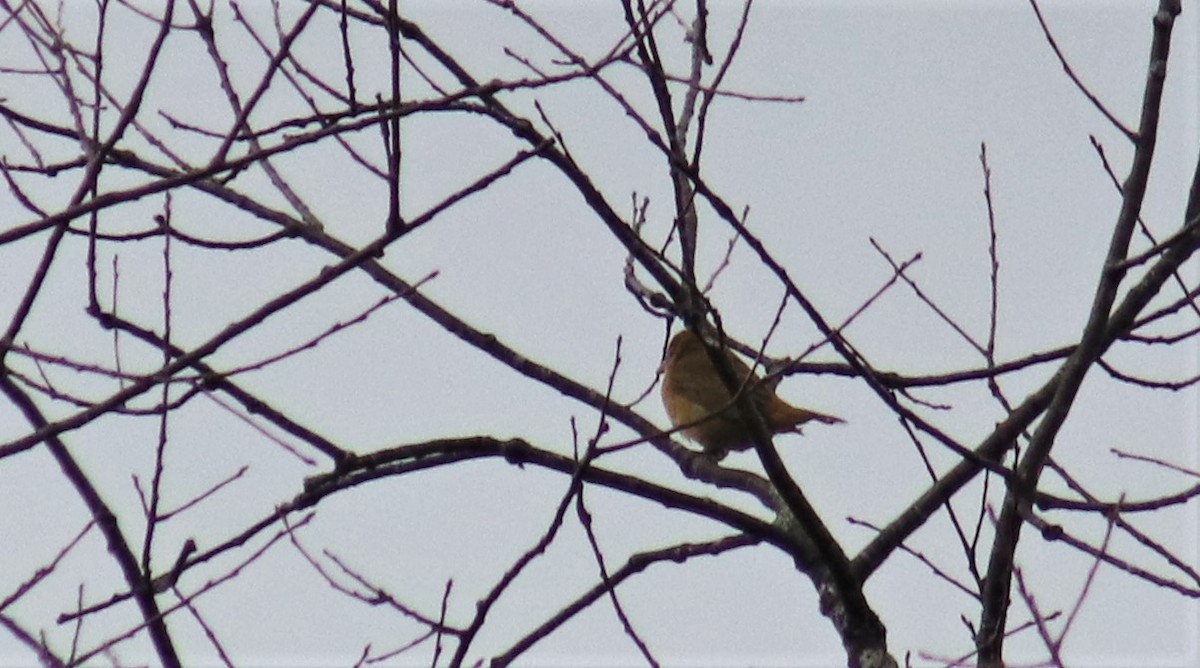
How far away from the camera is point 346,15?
8.49ft

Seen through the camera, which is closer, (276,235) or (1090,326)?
(276,235)

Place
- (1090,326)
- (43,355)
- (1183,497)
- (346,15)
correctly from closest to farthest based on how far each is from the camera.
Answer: (43,355) < (346,15) < (1090,326) < (1183,497)

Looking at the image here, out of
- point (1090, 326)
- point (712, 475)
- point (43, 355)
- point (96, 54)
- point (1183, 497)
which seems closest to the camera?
point (43, 355)

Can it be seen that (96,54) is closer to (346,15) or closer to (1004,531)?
(346,15)

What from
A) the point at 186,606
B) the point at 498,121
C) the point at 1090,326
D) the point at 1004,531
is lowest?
the point at 186,606

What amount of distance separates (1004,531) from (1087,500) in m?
0.28

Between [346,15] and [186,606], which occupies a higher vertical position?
[346,15]

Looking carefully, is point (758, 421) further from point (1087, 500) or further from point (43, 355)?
point (43, 355)

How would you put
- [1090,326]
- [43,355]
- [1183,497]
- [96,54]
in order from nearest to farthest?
[43,355], [96,54], [1090,326], [1183,497]

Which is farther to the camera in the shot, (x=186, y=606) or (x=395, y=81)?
(x=186, y=606)

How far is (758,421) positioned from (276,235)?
101 cm

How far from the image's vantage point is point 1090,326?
3021mm

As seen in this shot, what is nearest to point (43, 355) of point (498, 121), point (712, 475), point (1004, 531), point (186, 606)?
point (186, 606)

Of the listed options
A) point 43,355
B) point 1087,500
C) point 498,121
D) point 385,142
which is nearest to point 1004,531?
point 1087,500
